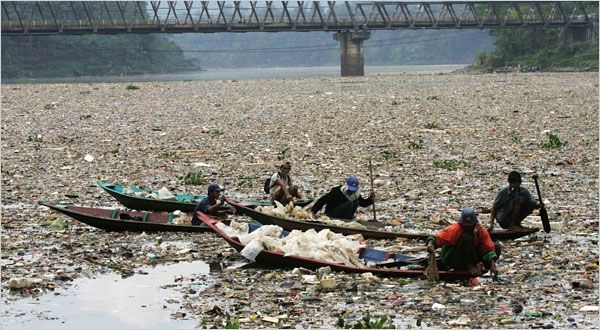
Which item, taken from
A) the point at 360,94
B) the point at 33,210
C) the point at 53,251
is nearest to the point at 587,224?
the point at 53,251

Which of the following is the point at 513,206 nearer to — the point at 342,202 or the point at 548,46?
the point at 342,202

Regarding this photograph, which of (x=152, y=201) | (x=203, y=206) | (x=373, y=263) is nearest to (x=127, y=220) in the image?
(x=203, y=206)

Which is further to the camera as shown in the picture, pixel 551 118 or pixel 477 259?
pixel 551 118

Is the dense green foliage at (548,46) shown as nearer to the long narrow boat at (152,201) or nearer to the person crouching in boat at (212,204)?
the long narrow boat at (152,201)

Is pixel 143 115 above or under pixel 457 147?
above

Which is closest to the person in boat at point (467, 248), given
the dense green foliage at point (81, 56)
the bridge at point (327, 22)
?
the bridge at point (327, 22)

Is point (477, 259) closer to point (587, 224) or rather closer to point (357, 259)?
point (357, 259)

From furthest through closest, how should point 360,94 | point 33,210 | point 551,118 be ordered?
point 360,94
point 551,118
point 33,210

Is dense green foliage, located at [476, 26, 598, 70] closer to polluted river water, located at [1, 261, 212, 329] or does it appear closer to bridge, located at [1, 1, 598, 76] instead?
bridge, located at [1, 1, 598, 76]

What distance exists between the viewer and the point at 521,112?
35.8 metres

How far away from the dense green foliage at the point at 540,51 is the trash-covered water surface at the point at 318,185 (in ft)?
146

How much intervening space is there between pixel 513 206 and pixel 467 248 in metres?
2.68

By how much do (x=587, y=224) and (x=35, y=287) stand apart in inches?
303

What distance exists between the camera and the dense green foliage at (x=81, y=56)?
103775mm
